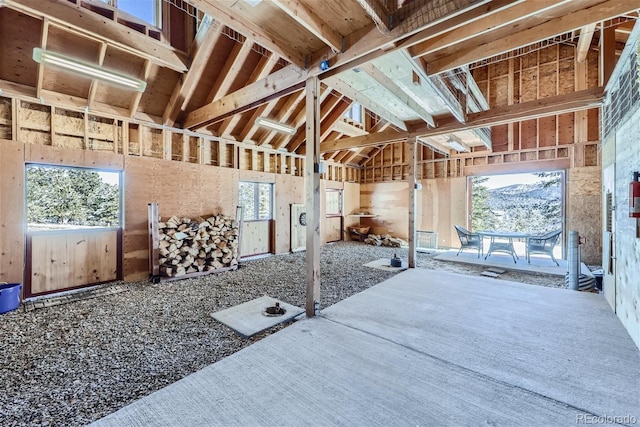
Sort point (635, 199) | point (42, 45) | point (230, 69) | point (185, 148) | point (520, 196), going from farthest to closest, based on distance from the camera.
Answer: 1. point (520, 196)
2. point (185, 148)
3. point (230, 69)
4. point (42, 45)
5. point (635, 199)

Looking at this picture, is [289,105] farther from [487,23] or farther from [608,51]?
[608,51]

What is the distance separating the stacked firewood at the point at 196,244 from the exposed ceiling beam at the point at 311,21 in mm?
4160

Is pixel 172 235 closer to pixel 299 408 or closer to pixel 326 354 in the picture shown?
pixel 326 354

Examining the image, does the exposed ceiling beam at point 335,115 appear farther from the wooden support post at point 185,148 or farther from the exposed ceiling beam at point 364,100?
the wooden support post at point 185,148

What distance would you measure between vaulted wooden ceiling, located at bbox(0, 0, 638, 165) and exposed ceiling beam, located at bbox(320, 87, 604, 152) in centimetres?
2

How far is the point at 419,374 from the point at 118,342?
2.82 meters

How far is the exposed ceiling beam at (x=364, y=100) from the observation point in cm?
422

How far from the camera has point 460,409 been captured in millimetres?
1678

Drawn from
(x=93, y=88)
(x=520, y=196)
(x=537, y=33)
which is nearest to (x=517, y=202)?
(x=520, y=196)

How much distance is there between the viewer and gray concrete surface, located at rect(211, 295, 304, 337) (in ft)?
9.40

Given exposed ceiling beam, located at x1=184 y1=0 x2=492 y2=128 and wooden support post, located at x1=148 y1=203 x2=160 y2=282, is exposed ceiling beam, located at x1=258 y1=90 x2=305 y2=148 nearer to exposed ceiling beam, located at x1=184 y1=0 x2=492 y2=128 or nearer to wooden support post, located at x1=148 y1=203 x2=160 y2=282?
exposed ceiling beam, located at x1=184 y1=0 x2=492 y2=128

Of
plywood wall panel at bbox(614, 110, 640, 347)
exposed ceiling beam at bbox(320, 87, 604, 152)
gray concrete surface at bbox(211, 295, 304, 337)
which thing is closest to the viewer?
plywood wall panel at bbox(614, 110, 640, 347)

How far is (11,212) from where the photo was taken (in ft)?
12.4

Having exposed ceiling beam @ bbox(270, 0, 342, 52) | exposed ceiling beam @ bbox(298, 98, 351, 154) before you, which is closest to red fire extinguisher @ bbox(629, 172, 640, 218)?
exposed ceiling beam @ bbox(270, 0, 342, 52)
